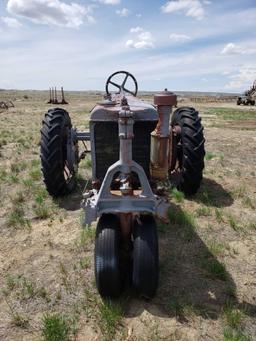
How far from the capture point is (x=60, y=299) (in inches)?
138

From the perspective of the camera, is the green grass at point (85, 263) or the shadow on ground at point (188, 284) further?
the green grass at point (85, 263)

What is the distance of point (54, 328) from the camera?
9.85ft

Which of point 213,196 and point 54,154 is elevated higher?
point 54,154

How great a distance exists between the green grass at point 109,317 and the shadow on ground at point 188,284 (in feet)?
0.35

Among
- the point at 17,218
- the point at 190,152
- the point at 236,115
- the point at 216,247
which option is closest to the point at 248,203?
the point at 190,152

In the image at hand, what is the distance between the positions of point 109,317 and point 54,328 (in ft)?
1.47

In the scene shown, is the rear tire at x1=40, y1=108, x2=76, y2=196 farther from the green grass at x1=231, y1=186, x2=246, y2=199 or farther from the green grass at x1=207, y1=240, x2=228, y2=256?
the green grass at x1=231, y1=186, x2=246, y2=199

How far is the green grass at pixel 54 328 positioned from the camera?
295 centimetres

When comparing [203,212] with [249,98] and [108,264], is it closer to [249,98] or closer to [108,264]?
[108,264]

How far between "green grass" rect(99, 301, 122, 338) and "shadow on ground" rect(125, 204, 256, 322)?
11 cm

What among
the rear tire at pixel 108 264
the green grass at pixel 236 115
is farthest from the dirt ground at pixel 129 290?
the green grass at pixel 236 115

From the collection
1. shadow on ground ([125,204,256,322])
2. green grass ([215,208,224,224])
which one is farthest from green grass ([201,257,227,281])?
green grass ([215,208,224,224])

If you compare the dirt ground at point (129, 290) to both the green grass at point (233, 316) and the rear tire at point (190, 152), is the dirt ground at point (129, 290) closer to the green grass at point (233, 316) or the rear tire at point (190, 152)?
the green grass at point (233, 316)

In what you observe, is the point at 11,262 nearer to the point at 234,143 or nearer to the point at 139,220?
the point at 139,220
